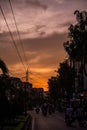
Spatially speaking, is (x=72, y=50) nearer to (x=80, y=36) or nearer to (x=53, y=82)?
(x=80, y=36)

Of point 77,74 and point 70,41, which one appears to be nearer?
point 70,41

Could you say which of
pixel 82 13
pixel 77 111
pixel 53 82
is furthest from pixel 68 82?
pixel 77 111

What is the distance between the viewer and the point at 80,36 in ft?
181

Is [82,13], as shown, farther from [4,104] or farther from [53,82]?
[53,82]

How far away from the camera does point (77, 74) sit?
333 feet

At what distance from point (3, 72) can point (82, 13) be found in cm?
2869

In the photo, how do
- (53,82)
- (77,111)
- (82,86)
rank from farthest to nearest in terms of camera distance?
(53,82)
(82,86)
(77,111)

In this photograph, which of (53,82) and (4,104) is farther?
(53,82)

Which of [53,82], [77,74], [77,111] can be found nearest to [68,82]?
[77,74]

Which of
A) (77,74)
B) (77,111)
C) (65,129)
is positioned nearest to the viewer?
(65,129)

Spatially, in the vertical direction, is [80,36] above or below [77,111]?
above

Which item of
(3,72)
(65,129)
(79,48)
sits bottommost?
(65,129)

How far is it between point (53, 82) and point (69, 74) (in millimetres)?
44360

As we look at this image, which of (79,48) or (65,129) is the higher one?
(79,48)
